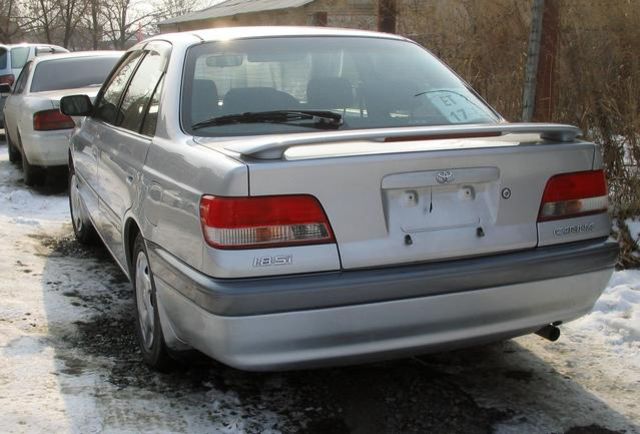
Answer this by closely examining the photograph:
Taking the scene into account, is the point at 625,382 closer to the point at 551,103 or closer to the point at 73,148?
the point at 551,103

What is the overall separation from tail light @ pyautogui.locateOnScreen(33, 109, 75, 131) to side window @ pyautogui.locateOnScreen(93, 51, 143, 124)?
3.42 metres

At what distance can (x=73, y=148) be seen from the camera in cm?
593

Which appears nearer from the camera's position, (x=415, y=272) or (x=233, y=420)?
(x=415, y=272)

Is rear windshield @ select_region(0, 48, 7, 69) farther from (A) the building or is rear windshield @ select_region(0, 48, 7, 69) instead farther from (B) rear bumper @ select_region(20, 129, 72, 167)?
(B) rear bumper @ select_region(20, 129, 72, 167)

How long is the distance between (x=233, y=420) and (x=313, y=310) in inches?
29.1

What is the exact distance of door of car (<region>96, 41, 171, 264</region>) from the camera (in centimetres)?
389

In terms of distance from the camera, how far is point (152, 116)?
3850 millimetres

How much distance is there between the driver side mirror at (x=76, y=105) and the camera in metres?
5.30

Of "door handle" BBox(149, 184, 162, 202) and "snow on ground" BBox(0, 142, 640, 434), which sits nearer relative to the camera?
"snow on ground" BBox(0, 142, 640, 434)

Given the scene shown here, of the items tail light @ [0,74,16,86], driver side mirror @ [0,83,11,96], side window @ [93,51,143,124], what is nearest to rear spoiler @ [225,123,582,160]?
side window @ [93,51,143,124]

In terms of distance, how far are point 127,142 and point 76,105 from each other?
1417mm

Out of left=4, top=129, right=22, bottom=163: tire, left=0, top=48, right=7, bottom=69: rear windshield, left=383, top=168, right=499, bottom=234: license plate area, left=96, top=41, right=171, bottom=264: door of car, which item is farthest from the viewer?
left=0, top=48, right=7, bottom=69: rear windshield

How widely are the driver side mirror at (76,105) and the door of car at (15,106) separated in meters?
→ 4.33

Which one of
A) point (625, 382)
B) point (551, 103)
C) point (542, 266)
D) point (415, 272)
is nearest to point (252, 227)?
point (415, 272)
